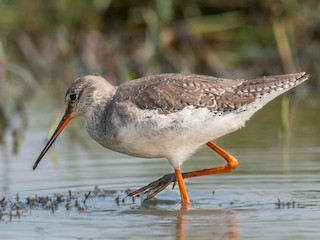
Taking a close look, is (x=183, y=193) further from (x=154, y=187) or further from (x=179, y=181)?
(x=154, y=187)

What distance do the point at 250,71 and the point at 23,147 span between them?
21.0ft

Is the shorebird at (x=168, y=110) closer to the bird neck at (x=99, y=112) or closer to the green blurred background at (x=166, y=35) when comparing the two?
the bird neck at (x=99, y=112)

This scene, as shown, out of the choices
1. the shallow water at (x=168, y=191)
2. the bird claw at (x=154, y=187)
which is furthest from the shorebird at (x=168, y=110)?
the shallow water at (x=168, y=191)

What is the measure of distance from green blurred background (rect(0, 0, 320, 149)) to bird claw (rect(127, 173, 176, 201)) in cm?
677

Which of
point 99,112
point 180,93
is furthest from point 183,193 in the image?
point 99,112

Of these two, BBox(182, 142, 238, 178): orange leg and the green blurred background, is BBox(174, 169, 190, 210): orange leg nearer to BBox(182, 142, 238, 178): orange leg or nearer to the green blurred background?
BBox(182, 142, 238, 178): orange leg

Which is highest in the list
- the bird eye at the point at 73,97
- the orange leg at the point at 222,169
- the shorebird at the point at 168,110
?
the bird eye at the point at 73,97

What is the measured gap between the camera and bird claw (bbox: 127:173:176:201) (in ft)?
32.5

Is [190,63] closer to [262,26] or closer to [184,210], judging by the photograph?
[262,26]

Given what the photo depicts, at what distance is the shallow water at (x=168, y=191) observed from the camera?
8.30m

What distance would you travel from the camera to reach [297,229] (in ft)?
26.4

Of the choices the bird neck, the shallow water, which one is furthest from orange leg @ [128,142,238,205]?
the bird neck

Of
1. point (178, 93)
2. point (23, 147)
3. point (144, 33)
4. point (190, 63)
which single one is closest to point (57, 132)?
point (178, 93)

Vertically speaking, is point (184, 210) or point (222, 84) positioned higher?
point (222, 84)
